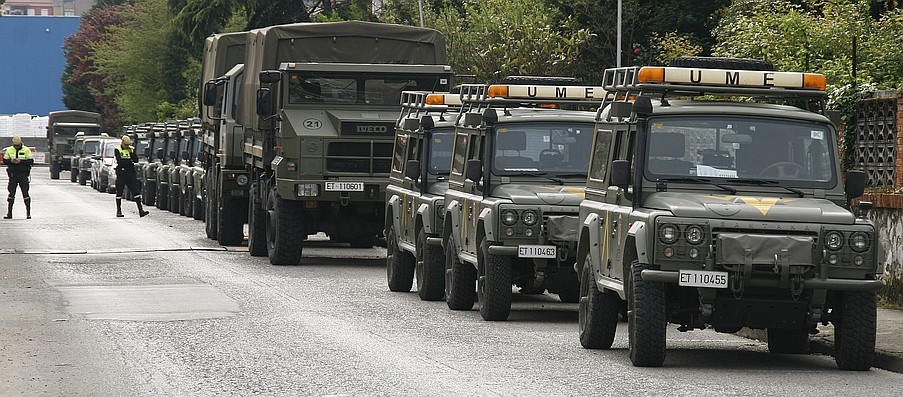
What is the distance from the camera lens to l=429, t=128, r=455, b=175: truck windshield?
748 inches

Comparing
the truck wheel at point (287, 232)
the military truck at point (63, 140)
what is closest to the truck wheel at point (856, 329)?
the truck wheel at point (287, 232)

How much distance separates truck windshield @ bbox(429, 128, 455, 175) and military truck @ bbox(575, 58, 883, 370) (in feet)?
17.3

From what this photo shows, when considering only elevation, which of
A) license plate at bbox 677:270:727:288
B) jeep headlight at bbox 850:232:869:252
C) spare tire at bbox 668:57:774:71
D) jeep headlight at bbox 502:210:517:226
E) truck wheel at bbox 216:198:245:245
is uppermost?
spare tire at bbox 668:57:774:71

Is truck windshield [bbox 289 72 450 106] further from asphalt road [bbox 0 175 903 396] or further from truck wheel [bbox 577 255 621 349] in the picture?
truck wheel [bbox 577 255 621 349]

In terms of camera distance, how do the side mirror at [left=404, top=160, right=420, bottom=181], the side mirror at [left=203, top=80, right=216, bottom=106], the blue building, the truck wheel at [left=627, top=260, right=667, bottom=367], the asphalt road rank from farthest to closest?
the blue building
the side mirror at [left=203, top=80, right=216, bottom=106]
the side mirror at [left=404, top=160, right=420, bottom=181]
the truck wheel at [left=627, top=260, right=667, bottom=367]
the asphalt road

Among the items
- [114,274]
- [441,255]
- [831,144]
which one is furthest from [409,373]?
[114,274]

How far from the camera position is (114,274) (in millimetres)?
21484

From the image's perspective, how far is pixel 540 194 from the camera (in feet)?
50.8

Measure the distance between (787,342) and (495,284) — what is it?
292 centimetres

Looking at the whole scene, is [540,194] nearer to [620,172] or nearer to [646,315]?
[620,172]

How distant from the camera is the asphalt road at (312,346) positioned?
36.7 feet

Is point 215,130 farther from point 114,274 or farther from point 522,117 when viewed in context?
point 522,117

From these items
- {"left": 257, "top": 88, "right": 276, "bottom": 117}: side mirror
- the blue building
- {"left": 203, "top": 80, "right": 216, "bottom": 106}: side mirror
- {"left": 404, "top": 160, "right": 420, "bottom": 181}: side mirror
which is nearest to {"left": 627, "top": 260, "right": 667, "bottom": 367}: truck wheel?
{"left": 404, "top": 160, "right": 420, "bottom": 181}: side mirror

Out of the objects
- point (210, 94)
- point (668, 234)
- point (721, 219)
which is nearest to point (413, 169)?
point (668, 234)
